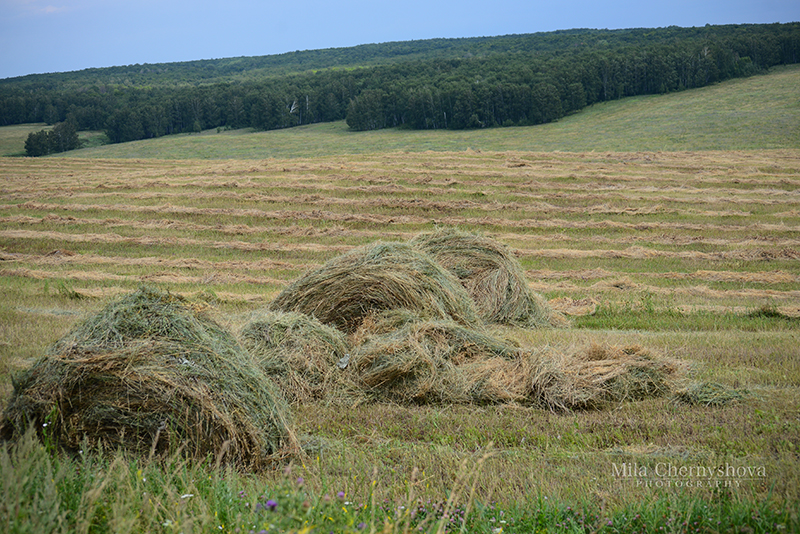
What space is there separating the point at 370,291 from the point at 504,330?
8.08ft

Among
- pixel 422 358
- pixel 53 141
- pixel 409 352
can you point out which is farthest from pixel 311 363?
pixel 53 141

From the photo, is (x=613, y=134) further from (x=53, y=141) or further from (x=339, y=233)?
(x=53, y=141)

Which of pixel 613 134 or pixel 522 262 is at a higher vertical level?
pixel 613 134

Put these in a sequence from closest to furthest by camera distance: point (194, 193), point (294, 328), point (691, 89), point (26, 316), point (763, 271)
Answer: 1. point (294, 328)
2. point (26, 316)
3. point (763, 271)
4. point (194, 193)
5. point (691, 89)

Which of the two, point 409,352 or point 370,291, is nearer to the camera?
point 409,352

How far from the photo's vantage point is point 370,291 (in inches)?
321

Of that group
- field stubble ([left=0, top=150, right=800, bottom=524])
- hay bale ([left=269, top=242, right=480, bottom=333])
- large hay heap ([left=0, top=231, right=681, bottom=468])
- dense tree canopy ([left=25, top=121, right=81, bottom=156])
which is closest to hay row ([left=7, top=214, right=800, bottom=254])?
field stubble ([left=0, top=150, right=800, bottom=524])

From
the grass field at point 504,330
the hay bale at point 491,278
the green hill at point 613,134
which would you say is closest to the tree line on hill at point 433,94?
the green hill at point 613,134

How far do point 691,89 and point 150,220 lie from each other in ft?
230

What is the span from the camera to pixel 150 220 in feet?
66.2

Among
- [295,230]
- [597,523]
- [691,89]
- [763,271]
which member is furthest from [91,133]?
[597,523]

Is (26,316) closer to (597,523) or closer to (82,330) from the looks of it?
(82,330)

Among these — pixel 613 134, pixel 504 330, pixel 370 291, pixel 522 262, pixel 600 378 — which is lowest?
pixel 522 262

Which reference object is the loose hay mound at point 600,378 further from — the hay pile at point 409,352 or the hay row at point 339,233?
the hay row at point 339,233
